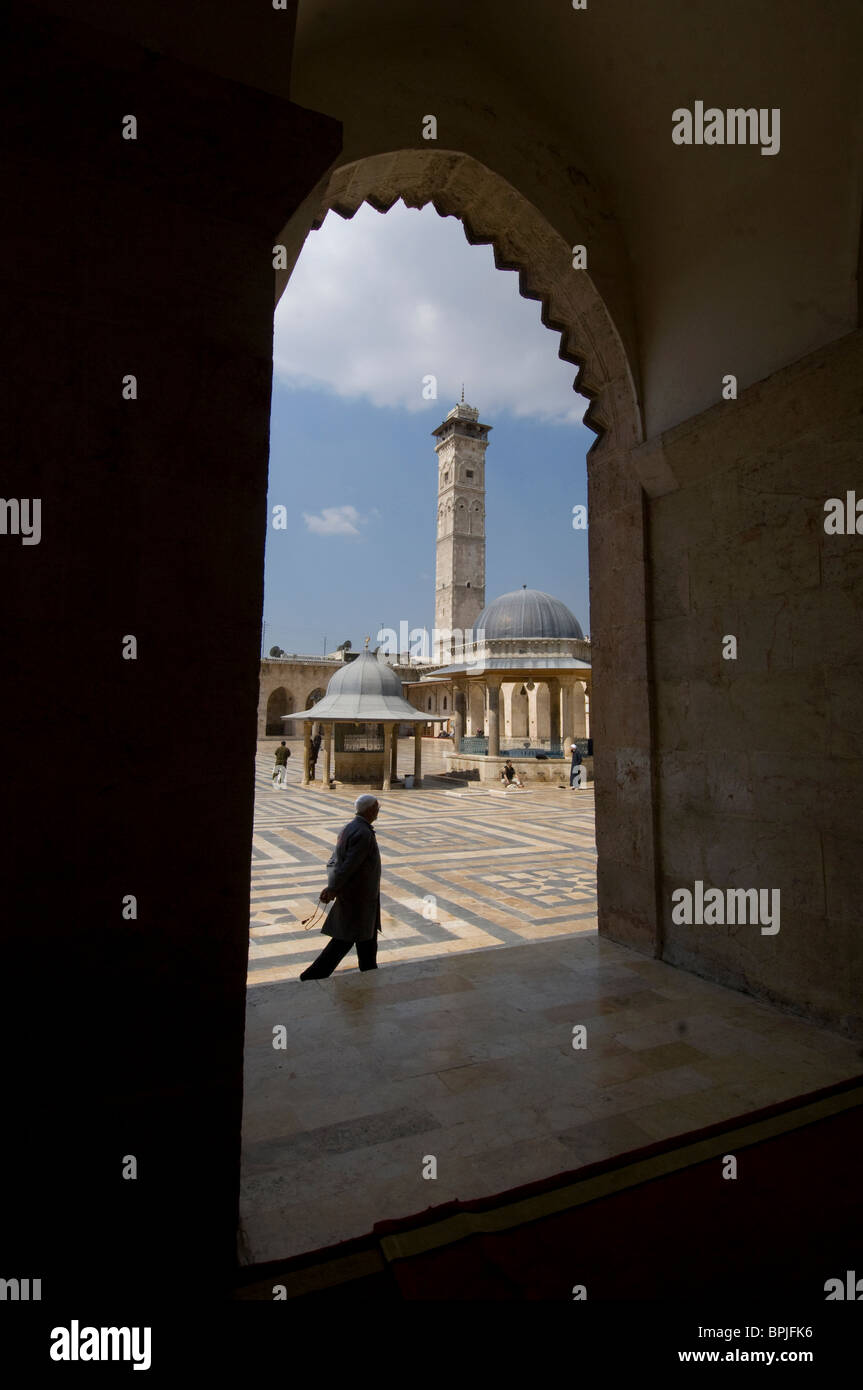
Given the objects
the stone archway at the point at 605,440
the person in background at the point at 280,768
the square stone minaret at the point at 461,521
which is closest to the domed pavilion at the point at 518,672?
the person in background at the point at 280,768

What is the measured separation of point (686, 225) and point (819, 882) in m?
3.59

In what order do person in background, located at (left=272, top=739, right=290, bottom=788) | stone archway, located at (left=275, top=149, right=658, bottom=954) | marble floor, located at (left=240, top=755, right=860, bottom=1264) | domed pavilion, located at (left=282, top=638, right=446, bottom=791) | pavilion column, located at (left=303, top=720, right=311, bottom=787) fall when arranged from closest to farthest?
1. marble floor, located at (left=240, top=755, right=860, bottom=1264)
2. stone archway, located at (left=275, top=149, right=658, bottom=954)
3. domed pavilion, located at (left=282, top=638, right=446, bottom=791)
4. person in background, located at (left=272, top=739, right=290, bottom=788)
5. pavilion column, located at (left=303, top=720, right=311, bottom=787)

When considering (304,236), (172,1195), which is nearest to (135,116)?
(304,236)

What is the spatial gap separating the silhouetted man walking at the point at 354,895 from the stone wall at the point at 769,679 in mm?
1768

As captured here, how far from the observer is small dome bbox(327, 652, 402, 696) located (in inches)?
690

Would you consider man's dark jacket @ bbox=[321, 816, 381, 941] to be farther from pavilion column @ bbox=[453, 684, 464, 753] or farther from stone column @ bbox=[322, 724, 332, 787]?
pavilion column @ bbox=[453, 684, 464, 753]

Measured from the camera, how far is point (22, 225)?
156 cm

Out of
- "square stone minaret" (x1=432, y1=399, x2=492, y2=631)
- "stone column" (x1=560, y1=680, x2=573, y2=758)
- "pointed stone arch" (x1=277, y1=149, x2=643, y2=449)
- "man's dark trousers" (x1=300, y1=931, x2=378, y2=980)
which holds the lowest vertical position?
"man's dark trousers" (x1=300, y1=931, x2=378, y2=980)

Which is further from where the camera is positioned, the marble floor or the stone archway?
the stone archway

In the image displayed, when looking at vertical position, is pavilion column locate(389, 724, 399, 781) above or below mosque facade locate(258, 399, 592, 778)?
below

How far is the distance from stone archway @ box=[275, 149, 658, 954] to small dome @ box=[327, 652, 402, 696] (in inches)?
519

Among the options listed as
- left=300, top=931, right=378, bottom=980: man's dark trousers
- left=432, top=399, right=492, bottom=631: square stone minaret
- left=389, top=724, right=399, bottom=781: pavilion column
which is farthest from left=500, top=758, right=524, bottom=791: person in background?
left=432, top=399, right=492, bottom=631: square stone minaret

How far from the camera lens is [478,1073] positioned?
2.66 meters

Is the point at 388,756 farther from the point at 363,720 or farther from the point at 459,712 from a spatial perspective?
the point at 459,712
